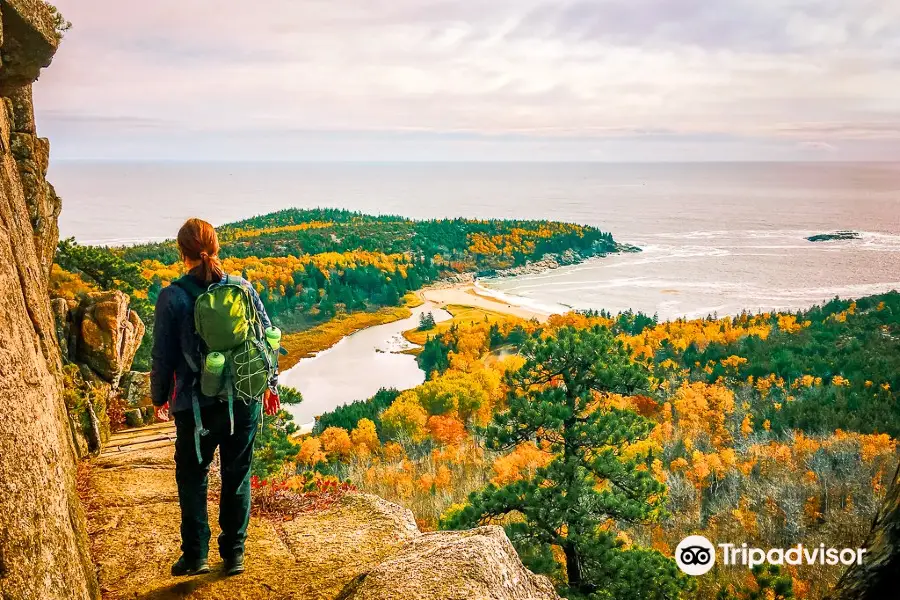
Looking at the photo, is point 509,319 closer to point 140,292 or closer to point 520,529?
point 140,292

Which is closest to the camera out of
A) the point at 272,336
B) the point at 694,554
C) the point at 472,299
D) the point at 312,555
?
the point at 272,336

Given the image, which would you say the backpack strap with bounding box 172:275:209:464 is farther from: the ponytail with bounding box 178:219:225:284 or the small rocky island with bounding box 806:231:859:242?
the small rocky island with bounding box 806:231:859:242

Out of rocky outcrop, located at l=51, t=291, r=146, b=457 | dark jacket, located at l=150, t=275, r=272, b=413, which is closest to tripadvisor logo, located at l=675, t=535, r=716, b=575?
dark jacket, located at l=150, t=275, r=272, b=413

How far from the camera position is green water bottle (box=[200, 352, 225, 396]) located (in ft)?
16.2

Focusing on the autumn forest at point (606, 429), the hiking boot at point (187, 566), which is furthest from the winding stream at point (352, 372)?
the hiking boot at point (187, 566)

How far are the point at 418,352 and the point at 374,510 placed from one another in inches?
2941

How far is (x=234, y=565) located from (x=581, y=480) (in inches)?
333

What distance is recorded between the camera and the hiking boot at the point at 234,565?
5.67 meters

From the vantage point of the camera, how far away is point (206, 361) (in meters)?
4.98

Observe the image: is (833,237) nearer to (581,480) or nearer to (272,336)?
(581,480)

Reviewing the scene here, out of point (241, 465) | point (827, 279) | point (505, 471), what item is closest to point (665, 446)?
point (505, 471)

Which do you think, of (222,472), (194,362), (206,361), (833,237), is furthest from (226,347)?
(833,237)

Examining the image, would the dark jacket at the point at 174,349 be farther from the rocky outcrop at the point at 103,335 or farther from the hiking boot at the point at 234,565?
the rocky outcrop at the point at 103,335

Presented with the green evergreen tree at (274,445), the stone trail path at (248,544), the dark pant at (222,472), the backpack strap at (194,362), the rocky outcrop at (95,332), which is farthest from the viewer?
the green evergreen tree at (274,445)
